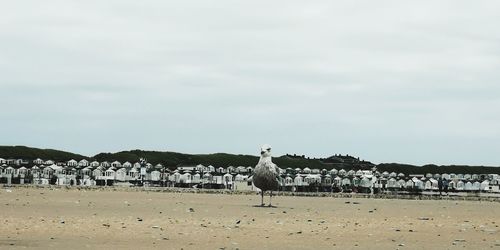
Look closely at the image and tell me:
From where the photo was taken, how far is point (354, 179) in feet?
492

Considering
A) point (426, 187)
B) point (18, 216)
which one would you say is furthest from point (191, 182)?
point (18, 216)

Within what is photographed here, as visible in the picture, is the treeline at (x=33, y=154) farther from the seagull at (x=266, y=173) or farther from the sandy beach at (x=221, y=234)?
the sandy beach at (x=221, y=234)

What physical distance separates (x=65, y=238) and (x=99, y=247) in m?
1.75

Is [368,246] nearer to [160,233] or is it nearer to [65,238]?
[160,233]

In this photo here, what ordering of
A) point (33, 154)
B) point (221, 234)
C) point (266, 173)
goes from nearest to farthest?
point (221, 234)
point (266, 173)
point (33, 154)

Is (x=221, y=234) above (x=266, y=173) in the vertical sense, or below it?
below

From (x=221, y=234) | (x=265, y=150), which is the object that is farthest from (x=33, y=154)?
(x=221, y=234)

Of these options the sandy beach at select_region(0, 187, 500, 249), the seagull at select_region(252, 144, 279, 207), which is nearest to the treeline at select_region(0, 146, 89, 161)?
the seagull at select_region(252, 144, 279, 207)

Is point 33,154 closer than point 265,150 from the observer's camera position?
No

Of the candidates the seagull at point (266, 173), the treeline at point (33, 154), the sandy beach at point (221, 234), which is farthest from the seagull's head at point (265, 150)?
the treeline at point (33, 154)

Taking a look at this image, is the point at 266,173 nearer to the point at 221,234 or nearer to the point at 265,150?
the point at 265,150

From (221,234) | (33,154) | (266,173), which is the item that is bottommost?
(221,234)

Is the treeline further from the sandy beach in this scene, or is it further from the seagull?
the sandy beach

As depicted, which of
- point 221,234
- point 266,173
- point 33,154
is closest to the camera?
point 221,234
